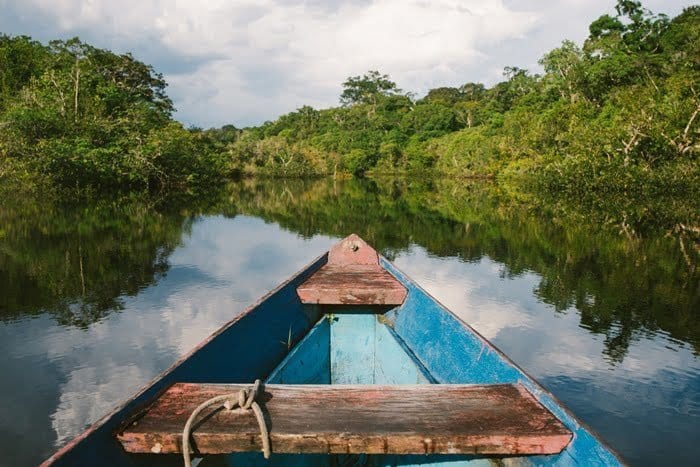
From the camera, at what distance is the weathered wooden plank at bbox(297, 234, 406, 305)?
429 centimetres

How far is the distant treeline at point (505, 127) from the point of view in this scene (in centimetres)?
1939

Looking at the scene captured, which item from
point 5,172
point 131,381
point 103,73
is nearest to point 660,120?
point 131,381

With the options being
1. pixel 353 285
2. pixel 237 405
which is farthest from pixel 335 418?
pixel 353 285

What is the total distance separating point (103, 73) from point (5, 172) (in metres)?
15.1

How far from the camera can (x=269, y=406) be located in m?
2.13

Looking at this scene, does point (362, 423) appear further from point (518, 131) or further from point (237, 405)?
point (518, 131)

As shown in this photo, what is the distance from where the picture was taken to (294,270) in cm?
1043

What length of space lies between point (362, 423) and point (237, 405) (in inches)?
20.8

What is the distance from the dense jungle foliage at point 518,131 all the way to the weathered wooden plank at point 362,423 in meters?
14.4

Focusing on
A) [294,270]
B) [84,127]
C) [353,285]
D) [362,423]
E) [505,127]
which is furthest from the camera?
[505,127]

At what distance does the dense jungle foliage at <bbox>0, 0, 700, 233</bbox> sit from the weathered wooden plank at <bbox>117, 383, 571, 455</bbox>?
14.4 meters

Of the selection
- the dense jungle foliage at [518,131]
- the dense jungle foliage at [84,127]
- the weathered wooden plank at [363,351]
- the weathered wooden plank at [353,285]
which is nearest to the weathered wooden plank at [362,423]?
the weathered wooden plank at [363,351]

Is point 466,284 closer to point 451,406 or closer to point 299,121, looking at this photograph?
point 451,406

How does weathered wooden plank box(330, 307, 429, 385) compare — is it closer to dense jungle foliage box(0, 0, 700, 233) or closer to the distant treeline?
dense jungle foliage box(0, 0, 700, 233)
